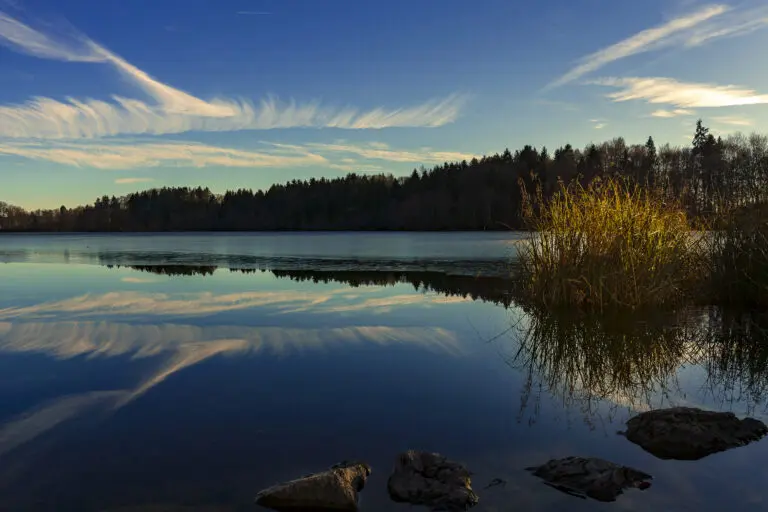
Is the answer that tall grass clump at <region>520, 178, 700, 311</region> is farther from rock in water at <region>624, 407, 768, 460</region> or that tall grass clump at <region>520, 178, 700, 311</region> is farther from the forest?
the forest

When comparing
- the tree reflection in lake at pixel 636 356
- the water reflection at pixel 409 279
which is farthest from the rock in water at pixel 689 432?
the water reflection at pixel 409 279

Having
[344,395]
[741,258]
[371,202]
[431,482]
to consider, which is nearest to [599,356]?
[344,395]

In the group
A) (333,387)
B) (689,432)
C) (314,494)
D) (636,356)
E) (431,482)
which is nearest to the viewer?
(314,494)

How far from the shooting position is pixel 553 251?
10117mm

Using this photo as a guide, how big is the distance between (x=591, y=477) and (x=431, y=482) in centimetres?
99

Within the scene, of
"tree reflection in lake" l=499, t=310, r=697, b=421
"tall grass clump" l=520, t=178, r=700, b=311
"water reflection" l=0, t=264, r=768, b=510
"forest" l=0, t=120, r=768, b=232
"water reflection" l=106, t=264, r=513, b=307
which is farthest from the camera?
"forest" l=0, t=120, r=768, b=232

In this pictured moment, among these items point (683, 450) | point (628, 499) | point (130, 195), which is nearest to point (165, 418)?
point (628, 499)

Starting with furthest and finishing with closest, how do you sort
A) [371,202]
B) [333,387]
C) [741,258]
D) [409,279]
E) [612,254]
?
[371,202]
[409,279]
[741,258]
[612,254]
[333,387]

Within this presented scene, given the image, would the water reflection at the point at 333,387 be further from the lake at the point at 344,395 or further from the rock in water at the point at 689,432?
the rock in water at the point at 689,432

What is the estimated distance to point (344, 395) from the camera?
5262mm

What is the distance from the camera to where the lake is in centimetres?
349

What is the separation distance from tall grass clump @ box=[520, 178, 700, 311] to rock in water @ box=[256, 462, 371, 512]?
24.0 feet

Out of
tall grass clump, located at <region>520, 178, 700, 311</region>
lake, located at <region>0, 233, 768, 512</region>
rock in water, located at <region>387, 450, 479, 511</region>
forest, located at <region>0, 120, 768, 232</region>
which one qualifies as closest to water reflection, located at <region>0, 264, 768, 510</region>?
lake, located at <region>0, 233, 768, 512</region>

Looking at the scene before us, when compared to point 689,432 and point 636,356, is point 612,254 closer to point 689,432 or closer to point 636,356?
point 636,356
